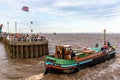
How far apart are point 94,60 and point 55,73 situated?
6484mm

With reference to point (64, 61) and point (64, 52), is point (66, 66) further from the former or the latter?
point (64, 52)

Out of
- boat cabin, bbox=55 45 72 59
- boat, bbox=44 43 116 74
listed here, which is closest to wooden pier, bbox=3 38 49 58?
boat, bbox=44 43 116 74

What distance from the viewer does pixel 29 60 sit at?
24.8 m

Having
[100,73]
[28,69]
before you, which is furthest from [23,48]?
[100,73]

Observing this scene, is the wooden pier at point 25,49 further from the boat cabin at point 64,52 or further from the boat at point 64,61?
the boat cabin at point 64,52

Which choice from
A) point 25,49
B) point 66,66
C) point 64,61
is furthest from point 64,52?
point 25,49

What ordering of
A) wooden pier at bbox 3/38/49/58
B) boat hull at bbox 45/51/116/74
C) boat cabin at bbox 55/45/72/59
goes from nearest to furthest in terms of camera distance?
boat hull at bbox 45/51/116/74 < boat cabin at bbox 55/45/72/59 < wooden pier at bbox 3/38/49/58

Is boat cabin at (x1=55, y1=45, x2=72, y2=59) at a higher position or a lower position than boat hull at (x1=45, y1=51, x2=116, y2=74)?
higher

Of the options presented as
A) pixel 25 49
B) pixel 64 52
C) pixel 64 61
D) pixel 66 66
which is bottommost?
pixel 66 66

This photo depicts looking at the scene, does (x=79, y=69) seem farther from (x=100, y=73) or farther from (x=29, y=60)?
(x=29, y=60)

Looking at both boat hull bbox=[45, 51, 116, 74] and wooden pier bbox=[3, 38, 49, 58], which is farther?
wooden pier bbox=[3, 38, 49, 58]

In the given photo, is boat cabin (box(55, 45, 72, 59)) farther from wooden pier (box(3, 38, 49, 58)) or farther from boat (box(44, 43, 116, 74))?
wooden pier (box(3, 38, 49, 58))

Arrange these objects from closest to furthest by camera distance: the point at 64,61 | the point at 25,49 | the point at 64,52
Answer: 1. the point at 64,61
2. the point at 64,52
3. the point at 25,49

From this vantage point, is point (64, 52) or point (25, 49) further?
point (25, 49)
